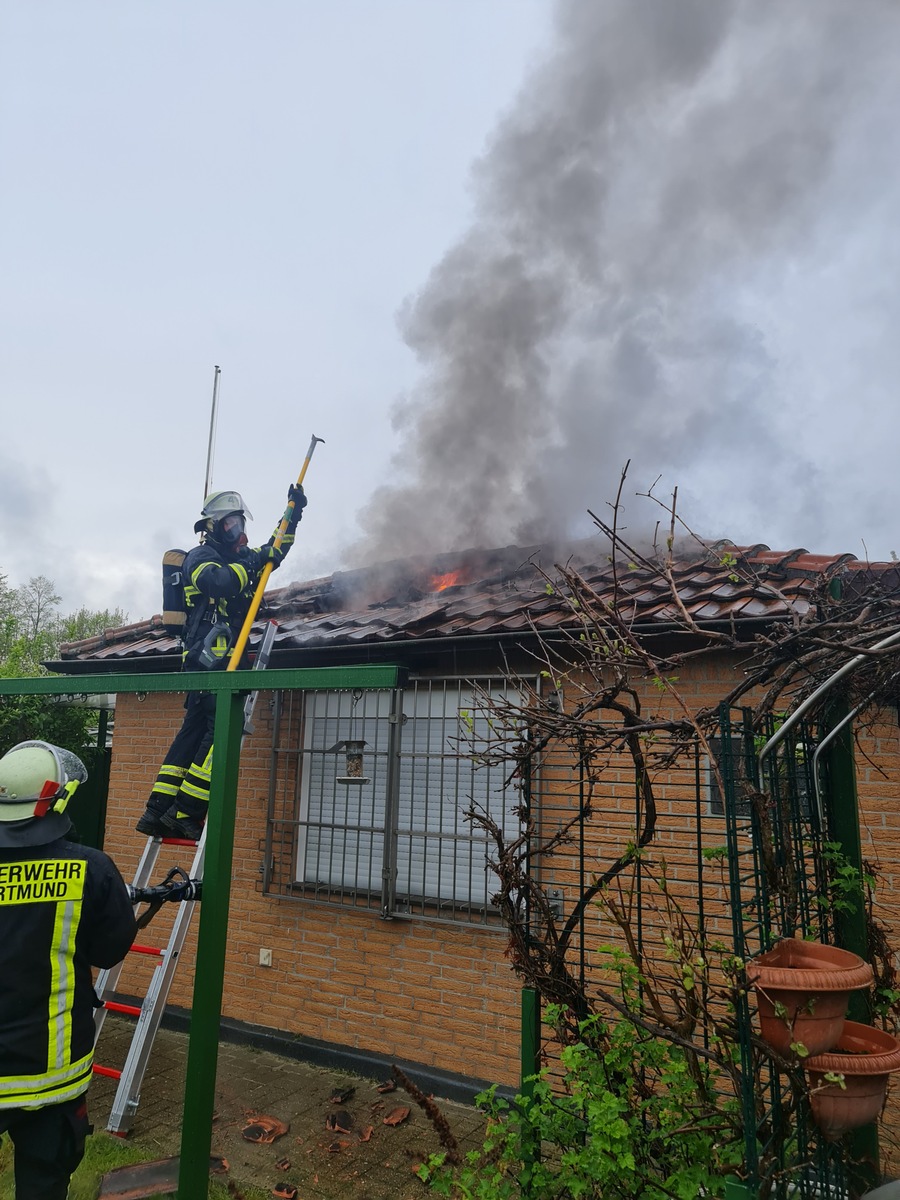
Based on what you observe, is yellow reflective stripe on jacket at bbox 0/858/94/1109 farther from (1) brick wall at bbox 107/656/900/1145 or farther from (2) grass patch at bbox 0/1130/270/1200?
(1) brick wall at bbox 107/656/900/1145

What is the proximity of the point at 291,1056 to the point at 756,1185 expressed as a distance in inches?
178

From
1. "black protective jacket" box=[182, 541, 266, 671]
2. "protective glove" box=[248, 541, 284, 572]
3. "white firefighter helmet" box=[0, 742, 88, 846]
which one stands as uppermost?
"protective glove" box=[248, 541, 284, 572]

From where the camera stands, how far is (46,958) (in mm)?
2820

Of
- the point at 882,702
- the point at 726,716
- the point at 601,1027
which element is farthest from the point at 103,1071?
the point at 882,702

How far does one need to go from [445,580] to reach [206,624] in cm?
241

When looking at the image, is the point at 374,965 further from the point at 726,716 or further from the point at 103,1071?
the point at 726,716

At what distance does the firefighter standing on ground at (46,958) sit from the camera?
276cm

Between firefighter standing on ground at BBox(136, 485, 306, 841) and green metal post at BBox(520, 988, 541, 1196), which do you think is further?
firefighter standing on ground at BBox(136, 485, 306, 841)

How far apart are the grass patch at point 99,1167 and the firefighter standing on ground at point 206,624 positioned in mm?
1605

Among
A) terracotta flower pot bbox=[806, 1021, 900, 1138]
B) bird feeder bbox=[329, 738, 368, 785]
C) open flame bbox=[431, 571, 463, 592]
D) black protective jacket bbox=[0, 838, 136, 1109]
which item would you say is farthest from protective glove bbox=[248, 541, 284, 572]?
terracotta flower pot bbox=[806, 1021, 900, 1138]

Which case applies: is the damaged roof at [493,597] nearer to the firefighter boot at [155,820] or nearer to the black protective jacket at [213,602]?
the black protective jacket at [213,602]

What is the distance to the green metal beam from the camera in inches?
125

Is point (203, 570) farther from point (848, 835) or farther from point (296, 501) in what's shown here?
point (848, 835)

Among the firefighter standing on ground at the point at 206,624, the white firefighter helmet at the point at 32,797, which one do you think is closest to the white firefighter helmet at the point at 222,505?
the firefighter standing on ground at the point at 206,624
